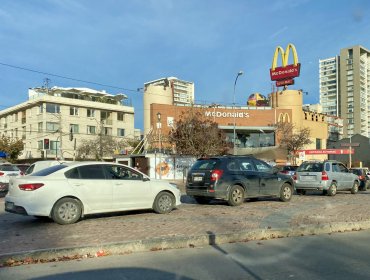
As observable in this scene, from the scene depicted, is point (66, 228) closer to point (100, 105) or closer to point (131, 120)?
point (100, 105)

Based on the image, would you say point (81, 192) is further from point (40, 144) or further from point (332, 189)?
point (40, 144)

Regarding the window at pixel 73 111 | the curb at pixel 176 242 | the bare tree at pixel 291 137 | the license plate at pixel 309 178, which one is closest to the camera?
the curb at pixel 176 242

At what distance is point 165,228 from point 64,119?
214ft

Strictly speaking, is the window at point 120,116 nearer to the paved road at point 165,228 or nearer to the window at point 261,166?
the window at point 261,166

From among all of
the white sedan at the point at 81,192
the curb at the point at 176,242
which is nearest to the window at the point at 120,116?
the white sedan at the point at 81,192

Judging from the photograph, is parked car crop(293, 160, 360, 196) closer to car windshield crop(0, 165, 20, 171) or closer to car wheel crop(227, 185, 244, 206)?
car wheel crop(227, 185, 244, 206)

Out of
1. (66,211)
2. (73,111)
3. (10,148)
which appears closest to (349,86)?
(73,111)

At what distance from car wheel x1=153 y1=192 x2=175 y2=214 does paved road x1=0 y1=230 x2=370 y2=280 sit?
4.10 meters

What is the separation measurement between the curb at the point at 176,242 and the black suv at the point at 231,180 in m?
4.76

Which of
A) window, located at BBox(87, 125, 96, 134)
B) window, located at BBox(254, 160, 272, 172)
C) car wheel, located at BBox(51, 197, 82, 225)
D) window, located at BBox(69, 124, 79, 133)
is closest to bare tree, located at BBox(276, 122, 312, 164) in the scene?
window, located at BBox(87, 125, 96, 134)

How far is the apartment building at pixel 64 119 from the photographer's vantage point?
6950cm

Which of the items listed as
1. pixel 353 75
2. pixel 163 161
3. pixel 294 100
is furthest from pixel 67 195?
pixel 353 75

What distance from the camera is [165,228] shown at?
9406mm

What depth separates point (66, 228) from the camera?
9555 mm
